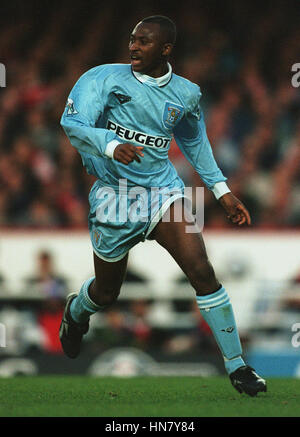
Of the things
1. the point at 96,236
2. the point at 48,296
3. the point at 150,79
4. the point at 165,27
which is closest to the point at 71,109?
the point at 150,79

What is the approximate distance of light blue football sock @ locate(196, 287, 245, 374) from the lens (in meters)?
5.48

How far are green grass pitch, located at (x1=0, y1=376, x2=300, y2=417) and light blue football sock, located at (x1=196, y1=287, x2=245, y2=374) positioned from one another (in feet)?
0.82

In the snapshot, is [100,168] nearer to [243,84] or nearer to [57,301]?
[57,301]

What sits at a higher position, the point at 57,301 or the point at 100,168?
the point at 100,168

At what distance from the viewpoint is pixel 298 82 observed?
12594 millimetres

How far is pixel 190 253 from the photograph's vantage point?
17.8 feet

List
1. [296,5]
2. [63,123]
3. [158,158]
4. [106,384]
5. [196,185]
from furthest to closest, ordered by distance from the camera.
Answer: [296,5], [196,185], [106,384], [158,158], [63,123]

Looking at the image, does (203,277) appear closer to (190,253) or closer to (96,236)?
(190,253)

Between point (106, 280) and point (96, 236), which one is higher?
point (96, 236)

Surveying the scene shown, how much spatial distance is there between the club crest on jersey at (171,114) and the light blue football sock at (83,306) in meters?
1.27

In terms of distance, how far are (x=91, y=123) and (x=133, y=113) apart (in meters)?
0.38

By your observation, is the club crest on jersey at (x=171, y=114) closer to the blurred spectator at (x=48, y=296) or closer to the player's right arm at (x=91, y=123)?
the player's right arm at (x=91, y=123)

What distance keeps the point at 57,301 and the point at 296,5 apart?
701 cm
